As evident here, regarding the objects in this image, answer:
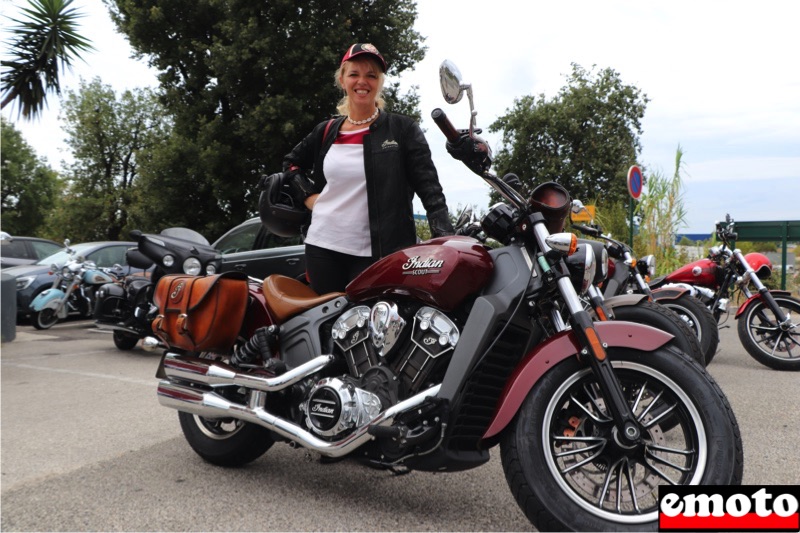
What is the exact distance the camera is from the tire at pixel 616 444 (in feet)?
7.09

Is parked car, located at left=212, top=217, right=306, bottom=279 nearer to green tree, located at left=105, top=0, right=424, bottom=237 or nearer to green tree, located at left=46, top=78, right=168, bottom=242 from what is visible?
green tree, located at left=105, top=0, right=424, bottom=237

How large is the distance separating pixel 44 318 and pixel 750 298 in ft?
32.0

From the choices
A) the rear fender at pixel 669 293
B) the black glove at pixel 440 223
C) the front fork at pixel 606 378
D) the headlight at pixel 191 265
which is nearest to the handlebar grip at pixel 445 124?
the black glove at pixel 440 223

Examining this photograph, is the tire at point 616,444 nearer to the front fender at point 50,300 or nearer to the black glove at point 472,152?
the black glove at point 472,152

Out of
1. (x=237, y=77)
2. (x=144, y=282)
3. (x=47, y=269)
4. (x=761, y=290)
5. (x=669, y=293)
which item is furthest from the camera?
(x=237, y=77)

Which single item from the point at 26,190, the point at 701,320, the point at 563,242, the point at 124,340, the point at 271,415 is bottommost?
the point at 124,340

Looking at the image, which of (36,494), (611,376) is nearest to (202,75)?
(36,494)

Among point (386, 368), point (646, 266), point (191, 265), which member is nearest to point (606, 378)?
point (386, 368)

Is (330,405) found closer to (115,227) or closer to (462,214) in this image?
(462,214)

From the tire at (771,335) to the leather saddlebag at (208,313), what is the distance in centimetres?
524

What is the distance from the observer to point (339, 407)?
8.73ft

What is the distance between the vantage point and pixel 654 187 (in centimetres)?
1205

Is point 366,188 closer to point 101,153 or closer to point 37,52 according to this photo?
point 37,52

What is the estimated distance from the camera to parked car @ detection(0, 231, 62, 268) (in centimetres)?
1289
